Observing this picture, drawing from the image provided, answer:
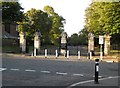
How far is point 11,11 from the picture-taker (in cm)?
4859

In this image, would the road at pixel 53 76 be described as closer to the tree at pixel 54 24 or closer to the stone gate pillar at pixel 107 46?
the stone gate pillar at pixel 107 46

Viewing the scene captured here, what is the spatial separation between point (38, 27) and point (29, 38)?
9.79 ft

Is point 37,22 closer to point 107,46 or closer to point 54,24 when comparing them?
point 54,24

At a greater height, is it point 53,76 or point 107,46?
point 107,46

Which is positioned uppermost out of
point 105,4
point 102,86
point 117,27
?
point 105,4

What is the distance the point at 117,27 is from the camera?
39.5 meters

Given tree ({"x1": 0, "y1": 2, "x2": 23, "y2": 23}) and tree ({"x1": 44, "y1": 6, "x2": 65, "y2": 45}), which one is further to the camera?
tree ({"x1": 44, "y1": 6, "x2": 65, "y2": 45})

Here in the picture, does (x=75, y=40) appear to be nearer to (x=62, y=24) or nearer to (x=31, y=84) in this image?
(x=62, y=24)

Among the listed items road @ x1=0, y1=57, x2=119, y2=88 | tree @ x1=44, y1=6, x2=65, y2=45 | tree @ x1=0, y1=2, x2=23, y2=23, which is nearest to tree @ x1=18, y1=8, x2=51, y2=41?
tree @ x1=44, y1=6, x2=65, y2=45

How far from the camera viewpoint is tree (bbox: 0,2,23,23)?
158 feet

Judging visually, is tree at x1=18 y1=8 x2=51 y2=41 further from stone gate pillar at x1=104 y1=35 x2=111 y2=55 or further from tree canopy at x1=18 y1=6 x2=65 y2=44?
stone gate pillar at x1=104 y1=35 x2=111 y2=55

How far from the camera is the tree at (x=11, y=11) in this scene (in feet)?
158

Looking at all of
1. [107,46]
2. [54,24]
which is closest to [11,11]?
[107,46]

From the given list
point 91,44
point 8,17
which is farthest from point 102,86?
point 8,17
